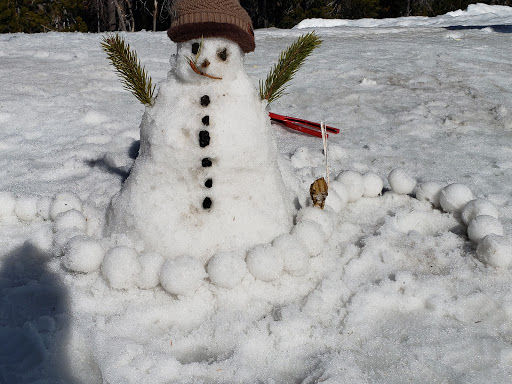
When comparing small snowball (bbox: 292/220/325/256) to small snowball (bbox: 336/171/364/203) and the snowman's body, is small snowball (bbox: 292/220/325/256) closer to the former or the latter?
the snowman's body

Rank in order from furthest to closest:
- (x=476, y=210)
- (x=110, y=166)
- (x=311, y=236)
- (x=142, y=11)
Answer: (x=142, y=11) → (x=110, y=166) → (x=476, y=210) → (x=311, y=236)

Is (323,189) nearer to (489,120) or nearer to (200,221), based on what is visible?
(200,221)

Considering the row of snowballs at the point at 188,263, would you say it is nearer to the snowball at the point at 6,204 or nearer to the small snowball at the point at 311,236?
the small snowball at the point at 311,236

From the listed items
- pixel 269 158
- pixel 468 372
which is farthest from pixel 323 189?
pixel 468 372

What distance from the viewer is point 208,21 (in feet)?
5.50

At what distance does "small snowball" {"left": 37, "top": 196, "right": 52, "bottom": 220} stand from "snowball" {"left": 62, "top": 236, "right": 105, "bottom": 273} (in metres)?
0.54

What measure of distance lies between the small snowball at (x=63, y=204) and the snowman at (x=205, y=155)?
1.57ft

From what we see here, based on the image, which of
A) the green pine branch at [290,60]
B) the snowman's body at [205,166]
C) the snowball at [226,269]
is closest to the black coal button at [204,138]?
the snowman's body at [205,166]

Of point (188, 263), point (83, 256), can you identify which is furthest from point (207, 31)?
point (83, 256)

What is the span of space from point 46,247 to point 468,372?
6.04ft

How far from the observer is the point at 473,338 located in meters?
1.63

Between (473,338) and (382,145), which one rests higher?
(382,145)

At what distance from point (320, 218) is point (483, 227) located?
0.76m

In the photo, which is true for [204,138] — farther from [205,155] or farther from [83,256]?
[83,256]
